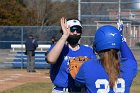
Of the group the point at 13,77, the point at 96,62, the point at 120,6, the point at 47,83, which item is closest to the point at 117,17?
the point at 120,6

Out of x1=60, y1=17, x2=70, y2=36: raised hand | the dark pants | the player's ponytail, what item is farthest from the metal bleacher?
the player's ponytail

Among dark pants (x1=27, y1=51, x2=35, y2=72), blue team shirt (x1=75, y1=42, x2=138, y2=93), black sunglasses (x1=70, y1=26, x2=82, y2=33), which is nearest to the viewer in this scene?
blue team shirt (x1=75, y1=42, x2=138, y2=93)

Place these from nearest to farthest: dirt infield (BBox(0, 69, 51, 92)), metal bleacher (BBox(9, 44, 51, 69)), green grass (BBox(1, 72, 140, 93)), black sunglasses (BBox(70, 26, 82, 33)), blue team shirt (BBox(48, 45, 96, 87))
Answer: black sunglasses (BBox(70, 26, 82, 33))
blue team shirt (BBox(48, 45, 96, 87))
green grass (BBox(1, 72, 140, 93))
dirt infield (BBox(0, 69, 51, 92))
metal bleacher (BBox(9, 44, 51, 69))

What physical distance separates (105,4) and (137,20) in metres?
1.94

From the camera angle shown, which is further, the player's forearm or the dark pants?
the dark pants

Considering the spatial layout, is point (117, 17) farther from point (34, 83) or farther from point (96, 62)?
point (96, 62)

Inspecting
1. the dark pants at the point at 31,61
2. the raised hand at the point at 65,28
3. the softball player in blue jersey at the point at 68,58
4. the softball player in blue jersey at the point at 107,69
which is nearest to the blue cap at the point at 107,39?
the softball player in blue jersey at the point at 107,69

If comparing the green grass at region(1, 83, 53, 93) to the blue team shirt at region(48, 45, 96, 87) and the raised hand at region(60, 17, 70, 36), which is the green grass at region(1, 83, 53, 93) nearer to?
the blue team shirt at region(48, 45, 96, 87)

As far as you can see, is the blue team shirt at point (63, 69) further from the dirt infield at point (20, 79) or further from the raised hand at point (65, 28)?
the dirt infield at point (20, 79)

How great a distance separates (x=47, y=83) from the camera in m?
18.6

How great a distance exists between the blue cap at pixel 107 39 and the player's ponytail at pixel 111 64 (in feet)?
0.19

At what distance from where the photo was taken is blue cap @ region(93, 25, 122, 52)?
179 inches

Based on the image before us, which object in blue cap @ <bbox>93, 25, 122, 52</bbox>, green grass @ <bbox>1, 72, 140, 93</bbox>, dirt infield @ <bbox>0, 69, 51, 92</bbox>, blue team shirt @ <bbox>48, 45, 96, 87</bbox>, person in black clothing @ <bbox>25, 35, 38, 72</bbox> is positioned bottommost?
dirt infield @ <bbox>0, 69, 51, 92</bbox>

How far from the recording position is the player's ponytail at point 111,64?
4.41 meters
